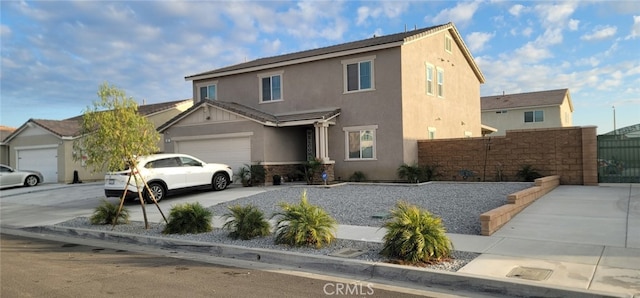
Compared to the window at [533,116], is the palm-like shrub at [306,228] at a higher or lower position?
lower

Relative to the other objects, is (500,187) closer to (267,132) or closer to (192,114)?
(267,132)

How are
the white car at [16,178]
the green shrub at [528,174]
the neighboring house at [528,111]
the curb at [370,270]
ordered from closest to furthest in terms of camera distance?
the curb at [370,270] → the green shrub at [528,174] → the white car at [16,178] → the neighboring house at [528,111]

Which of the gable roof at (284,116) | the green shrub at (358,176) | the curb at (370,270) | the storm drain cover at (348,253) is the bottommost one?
the curb at (370,270)

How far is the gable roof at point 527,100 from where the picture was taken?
1656 inches

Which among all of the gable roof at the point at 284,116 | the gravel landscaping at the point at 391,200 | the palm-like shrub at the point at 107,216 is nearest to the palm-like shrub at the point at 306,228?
the gravel landscaping at the point at 391,200

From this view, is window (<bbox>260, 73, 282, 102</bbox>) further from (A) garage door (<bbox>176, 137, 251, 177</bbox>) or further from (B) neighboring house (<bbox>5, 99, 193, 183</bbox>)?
(B) neighboring house (<bbox>5, 99, 193, 183</bbox>)

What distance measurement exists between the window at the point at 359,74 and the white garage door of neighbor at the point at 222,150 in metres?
5.28

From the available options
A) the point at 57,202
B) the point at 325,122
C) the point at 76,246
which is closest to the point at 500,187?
the point at 325,122

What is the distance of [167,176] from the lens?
16.3 m

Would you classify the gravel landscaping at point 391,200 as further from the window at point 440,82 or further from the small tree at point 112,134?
the window at point 440,82

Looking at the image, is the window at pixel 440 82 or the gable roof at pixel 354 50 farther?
the window at pixel 440 82

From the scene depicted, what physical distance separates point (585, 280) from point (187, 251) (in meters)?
6.90

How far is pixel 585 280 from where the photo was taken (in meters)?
5.93

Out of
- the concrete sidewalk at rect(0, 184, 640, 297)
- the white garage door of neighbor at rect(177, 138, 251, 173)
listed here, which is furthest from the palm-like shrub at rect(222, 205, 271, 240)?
the white garage door of neighbor at rect(177, 138, 251, 173)
